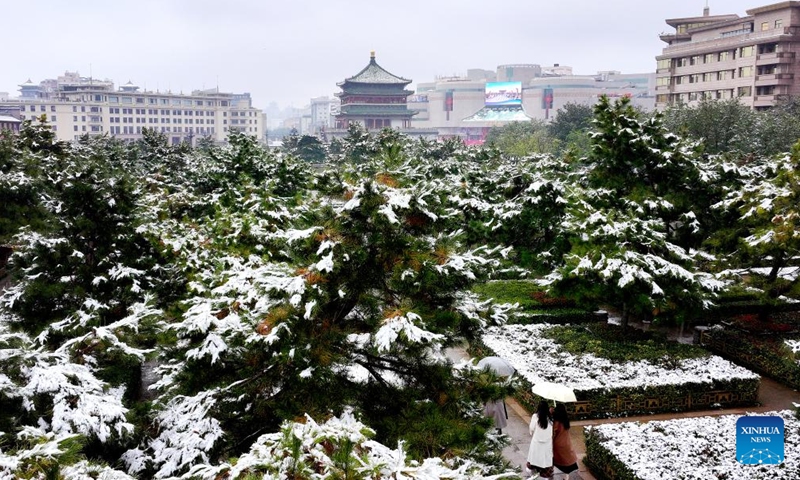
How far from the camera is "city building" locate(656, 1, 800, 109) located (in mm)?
43562

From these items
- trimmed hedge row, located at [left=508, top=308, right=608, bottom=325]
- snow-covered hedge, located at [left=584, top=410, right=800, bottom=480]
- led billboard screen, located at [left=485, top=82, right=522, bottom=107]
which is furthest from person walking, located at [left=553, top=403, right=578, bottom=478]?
led billboard screen, located at [left=485, top=82, right=522, bottom=107]

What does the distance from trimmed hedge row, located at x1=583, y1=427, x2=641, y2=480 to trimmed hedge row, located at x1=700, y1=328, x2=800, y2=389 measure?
488 centimetres

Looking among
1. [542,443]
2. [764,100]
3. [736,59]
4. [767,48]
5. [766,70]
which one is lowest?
[542,443]

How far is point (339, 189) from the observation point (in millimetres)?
6016

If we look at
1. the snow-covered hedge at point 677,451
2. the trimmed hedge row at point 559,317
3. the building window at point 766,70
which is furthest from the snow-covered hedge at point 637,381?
the building window at point 766,70

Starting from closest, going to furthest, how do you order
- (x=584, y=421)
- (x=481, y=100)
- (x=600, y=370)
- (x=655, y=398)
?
(x=584, y=421)
(x=655, y=398)
(x=600, y=370)
(x=481, y=100)

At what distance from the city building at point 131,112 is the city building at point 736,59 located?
56.5 metres

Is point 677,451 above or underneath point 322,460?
underneath

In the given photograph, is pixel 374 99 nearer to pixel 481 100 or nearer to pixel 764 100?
pixel 764 100

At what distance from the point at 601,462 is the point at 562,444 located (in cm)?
97

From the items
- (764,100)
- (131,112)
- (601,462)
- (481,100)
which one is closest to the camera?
(601,462)

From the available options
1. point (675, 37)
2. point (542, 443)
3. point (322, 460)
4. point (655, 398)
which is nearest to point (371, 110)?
point (675, 37)

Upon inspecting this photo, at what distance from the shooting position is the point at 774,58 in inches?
1727

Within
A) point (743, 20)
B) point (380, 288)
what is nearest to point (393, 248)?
point (380, 288)
